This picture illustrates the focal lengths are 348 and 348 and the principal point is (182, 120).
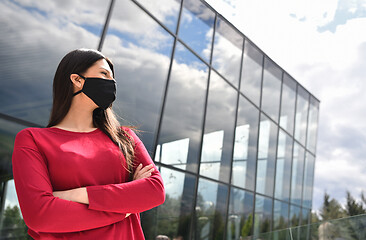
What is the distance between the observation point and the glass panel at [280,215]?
11.9 metres

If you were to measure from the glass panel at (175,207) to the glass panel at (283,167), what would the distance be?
5359 millimetres

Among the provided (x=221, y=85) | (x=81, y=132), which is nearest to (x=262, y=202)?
(x=221, y=85)

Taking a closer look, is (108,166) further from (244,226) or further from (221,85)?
(244,226)

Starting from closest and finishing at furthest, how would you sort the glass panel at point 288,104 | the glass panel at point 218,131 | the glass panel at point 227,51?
the glass panel at point 218,131
the glass panel at point 227,51
the glass panel at point 288,104

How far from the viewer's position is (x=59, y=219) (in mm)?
1332

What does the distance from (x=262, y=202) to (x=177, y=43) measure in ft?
20.0

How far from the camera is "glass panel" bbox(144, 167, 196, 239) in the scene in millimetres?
6864

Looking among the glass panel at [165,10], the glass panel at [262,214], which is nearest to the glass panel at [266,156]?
the glass panel at [262,214]

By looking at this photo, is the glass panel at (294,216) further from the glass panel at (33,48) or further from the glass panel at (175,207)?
the glass panel at (33,48)

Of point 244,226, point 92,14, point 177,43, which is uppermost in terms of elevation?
point 177,43

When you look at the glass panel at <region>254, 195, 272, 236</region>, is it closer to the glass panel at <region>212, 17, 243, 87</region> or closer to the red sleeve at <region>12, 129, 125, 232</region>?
the glass panel at <region>212, 17, 243, 87</region>

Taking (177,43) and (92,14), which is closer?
(92,14)

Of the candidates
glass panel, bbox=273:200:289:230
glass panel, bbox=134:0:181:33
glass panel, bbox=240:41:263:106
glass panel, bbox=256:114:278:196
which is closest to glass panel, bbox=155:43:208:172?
glass panel, bbox=134:0:181:33

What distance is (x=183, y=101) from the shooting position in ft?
25.3
